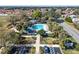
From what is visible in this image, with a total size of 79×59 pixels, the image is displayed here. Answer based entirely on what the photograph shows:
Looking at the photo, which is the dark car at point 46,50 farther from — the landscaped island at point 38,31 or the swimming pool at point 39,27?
the swimming pool at point 39,27

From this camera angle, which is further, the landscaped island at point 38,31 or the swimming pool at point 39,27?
the swimming pool at point 39,27

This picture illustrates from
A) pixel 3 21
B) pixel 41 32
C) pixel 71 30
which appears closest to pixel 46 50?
pixel 41 32

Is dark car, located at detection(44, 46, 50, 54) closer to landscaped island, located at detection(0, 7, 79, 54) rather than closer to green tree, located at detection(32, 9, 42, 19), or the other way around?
landscaped island, located at detection(0, 7, 79, 54)

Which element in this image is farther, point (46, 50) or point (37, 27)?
point (37, 27)

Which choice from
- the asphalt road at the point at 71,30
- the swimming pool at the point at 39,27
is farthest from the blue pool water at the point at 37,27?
the asphalt road at the point at 71,30

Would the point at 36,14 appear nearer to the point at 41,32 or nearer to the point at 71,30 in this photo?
the point at 41,32

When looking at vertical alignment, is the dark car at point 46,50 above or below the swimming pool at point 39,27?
below

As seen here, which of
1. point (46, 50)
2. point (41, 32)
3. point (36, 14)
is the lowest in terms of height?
point (46, 50)

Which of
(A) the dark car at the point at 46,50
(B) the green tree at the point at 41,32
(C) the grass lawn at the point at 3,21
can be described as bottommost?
(A) the dark car at the point at 46,50

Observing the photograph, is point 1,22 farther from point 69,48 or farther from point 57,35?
point 69,48

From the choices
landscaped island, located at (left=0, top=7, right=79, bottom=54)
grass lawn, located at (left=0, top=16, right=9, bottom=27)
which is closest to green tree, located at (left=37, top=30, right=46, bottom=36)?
landscaped island, located at (left=0, top=7, right=79, bottom=54)

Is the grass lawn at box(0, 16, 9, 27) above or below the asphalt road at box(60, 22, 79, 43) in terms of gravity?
above

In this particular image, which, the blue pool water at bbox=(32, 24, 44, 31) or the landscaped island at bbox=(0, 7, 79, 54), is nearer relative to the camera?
the landscaped island at bbox=(0, 7, 79, 54)
